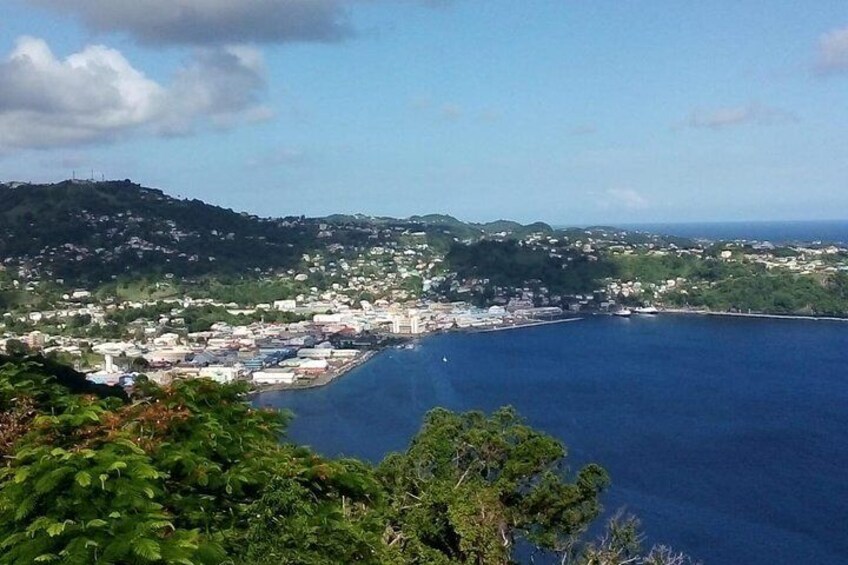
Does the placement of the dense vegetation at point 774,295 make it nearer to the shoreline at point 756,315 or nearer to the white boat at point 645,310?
the shoreline at point 756,315

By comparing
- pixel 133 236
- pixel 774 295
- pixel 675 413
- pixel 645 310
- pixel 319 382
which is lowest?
pixel 645 310

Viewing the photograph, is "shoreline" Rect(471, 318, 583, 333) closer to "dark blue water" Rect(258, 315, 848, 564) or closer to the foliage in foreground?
"dark blue water" Rect(258, 315, 848, 564)

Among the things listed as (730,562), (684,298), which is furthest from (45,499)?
(684,298)

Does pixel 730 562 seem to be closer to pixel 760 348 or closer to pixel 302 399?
pixel 302 399

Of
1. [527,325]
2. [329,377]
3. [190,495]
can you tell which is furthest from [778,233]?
[190,495]

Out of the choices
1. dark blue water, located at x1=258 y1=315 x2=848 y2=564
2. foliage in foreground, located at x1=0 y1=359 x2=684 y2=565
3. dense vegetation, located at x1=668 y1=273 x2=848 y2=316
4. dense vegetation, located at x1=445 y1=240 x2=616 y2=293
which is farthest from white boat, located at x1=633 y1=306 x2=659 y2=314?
foliage in foreground, located at x1=0 y1=359 x2=684 y2=565

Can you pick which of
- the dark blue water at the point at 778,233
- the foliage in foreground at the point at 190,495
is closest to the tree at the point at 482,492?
the foliage in foreground at the point at 190,495

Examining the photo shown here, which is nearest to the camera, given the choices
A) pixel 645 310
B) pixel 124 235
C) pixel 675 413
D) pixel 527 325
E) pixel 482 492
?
pixel 482 492

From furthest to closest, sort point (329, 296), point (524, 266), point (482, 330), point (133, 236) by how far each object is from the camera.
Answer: point (524, 266)
point (133, 236)
point (329, 296)
point (482, 330)

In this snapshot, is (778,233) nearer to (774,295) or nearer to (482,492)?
(774,295)
